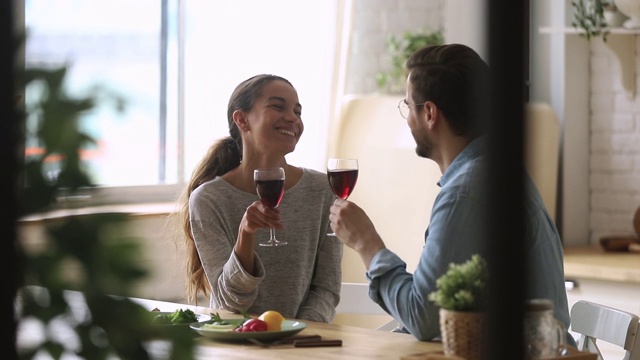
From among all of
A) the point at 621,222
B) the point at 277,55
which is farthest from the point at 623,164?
the point at 277,55

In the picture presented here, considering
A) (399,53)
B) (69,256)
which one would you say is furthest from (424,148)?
(399,53)

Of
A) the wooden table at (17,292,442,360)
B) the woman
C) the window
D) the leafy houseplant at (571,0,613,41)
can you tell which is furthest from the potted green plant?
the leafy houseplant at (571,0,613,41)

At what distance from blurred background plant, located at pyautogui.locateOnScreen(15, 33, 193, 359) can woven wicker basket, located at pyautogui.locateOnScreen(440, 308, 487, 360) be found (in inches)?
50.8

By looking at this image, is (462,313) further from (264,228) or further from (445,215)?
(264,228)

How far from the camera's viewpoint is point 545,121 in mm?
4016

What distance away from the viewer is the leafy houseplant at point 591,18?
4.07 meters

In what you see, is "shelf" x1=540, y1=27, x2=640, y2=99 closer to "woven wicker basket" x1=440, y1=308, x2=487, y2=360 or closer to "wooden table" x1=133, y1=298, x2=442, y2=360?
"wooden table" x1=133, y1=298, x2=442, y2=360

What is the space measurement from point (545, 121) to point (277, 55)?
1.16 meters

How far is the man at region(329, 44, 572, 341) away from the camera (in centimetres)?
199

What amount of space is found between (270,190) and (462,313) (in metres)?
0.82

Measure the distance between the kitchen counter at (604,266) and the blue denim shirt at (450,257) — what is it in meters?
1.54

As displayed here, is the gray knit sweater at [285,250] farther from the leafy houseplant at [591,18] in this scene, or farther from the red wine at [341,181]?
the leafy houseplant at [591,18]

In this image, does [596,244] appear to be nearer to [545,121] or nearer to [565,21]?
[545,121]

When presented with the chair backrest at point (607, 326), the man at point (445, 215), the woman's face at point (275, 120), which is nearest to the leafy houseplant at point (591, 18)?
the woman's face at point (275, 120)
